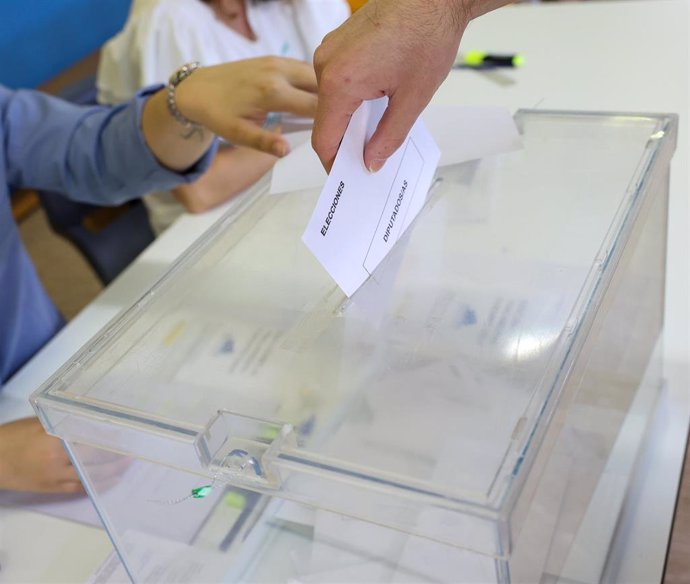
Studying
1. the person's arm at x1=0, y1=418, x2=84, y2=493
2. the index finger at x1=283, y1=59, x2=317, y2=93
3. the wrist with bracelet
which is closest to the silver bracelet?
the wrist with bracelet

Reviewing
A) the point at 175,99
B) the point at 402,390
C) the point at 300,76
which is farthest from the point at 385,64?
the point at 175,99

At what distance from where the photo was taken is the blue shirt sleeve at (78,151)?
1.08 m

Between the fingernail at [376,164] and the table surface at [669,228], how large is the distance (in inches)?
9.4

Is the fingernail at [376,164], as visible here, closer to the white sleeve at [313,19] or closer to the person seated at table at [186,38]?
the person seated at table at [186,38]

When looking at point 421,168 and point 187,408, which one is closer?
point 187,408

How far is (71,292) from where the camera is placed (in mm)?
2594

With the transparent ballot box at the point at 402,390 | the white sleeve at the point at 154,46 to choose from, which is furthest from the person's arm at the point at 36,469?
the white sleeve at the point at 154,46

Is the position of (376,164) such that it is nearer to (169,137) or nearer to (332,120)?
(332,120)

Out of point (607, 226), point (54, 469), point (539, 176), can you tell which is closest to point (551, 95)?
point (539, 176)

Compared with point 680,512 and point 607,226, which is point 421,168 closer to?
point 607,226

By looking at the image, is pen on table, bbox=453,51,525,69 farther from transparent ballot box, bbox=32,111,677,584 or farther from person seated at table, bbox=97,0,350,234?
transparent ballot box, bbox=32,111,677,584

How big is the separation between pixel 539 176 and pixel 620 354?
0.61ft

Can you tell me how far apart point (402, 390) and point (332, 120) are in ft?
0.65

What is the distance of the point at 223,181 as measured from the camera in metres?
1.25
